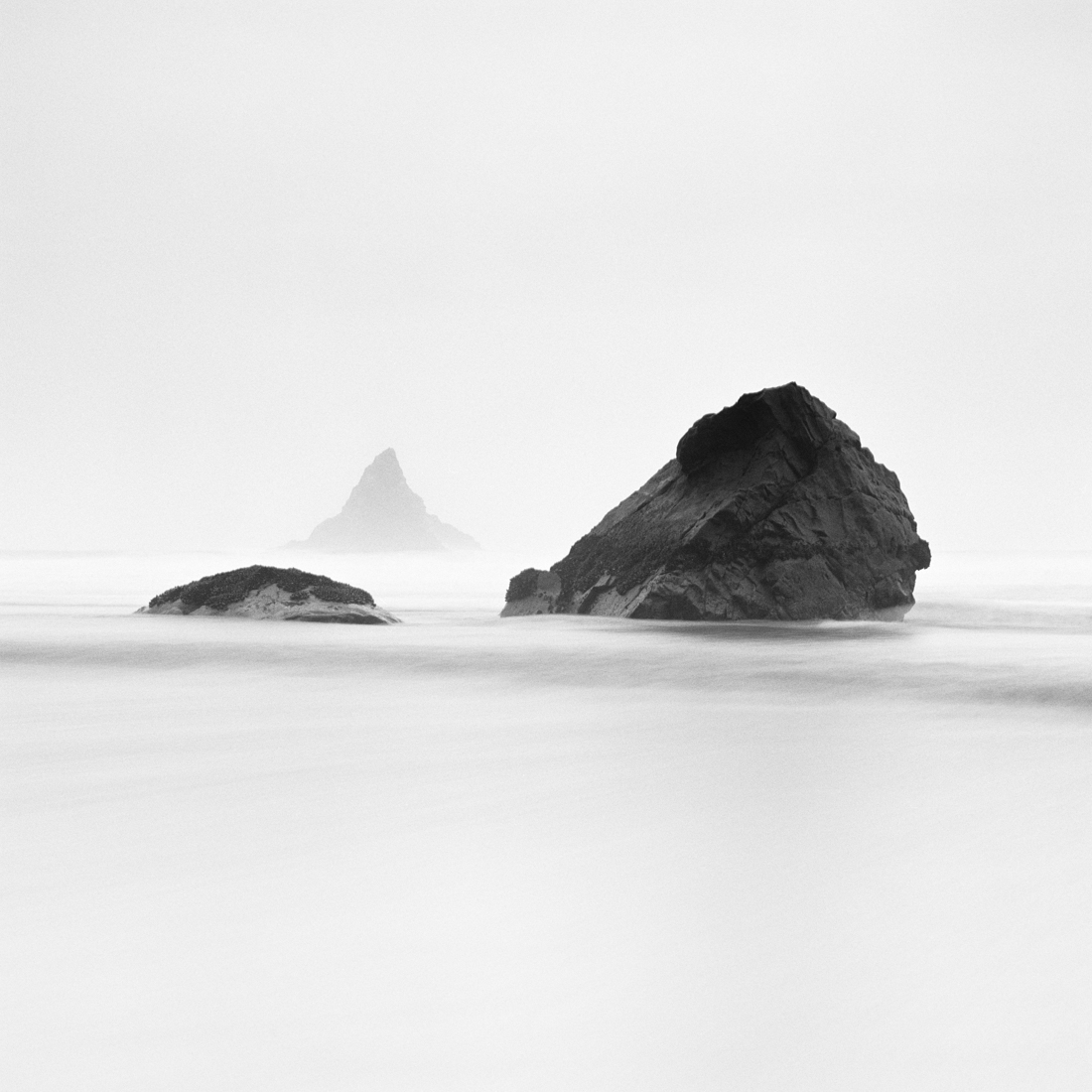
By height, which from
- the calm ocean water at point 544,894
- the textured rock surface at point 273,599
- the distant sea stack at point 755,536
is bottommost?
the calm ocean water at point 544,894

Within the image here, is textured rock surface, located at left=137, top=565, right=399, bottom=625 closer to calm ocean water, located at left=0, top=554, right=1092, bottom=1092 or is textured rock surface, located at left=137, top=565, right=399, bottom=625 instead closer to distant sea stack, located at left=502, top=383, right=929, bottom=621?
distant sea stack, located at left=502, top=383, right=929, bottom=621

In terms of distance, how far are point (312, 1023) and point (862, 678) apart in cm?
721

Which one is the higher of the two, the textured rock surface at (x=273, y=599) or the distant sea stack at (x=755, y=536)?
the distant sea stack at (x=755, y=536)

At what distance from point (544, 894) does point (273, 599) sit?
42.1ft

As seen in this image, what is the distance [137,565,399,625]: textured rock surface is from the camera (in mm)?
15000

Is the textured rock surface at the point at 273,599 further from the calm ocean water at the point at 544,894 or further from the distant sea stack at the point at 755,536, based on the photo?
the calm ocean water at the point at 544,894

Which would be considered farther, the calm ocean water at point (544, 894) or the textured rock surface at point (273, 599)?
the textured rock surface at point (273, 599)

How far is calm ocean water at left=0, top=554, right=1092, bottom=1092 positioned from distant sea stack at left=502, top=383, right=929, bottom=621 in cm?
736

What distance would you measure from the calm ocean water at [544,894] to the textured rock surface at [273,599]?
23.8 feet

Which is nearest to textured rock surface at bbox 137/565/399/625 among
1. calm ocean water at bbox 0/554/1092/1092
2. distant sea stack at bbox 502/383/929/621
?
distant sea stack at bbox 502/383/929/621

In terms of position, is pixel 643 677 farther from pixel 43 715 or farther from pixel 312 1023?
pixel 312 1023

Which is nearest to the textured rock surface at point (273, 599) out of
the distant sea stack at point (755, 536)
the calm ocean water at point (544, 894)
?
the distant sea stack at point (755, 536)

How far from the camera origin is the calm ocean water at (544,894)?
7.89 feet

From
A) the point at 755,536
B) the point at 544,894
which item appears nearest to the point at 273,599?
the point at 755,536
